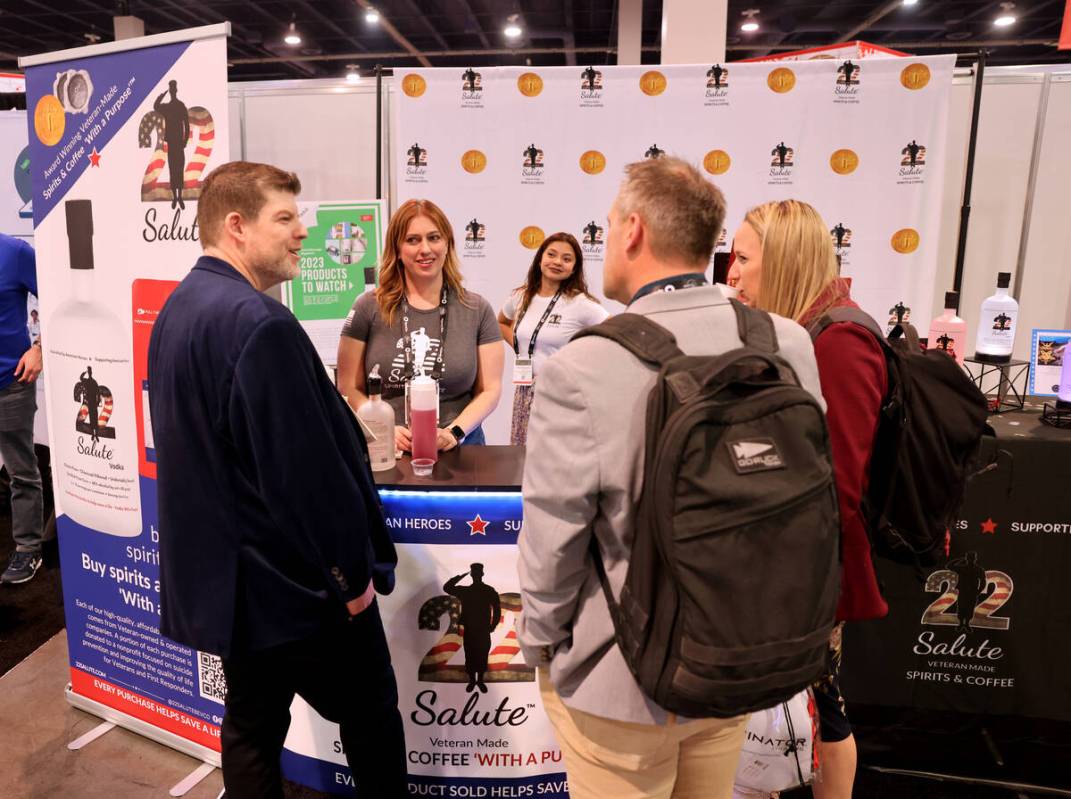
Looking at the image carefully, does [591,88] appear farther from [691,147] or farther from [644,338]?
[644,338]

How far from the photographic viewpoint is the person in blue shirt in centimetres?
300

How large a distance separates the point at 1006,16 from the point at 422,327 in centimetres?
999

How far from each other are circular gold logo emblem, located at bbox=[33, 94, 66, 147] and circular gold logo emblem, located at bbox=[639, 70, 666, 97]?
109 inches

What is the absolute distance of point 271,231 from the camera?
4.52 feet

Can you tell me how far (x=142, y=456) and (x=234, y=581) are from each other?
905mm

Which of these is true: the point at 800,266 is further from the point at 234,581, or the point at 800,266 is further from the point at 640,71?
the point at 640,71

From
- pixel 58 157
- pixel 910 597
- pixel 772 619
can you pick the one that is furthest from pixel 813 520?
pixel 58 157

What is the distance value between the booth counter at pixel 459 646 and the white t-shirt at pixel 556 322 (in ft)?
4.82

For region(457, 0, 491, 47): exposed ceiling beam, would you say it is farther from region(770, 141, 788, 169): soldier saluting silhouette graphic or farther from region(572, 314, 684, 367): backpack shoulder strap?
region(572, 314, 684, 367): backpack shoulder strap

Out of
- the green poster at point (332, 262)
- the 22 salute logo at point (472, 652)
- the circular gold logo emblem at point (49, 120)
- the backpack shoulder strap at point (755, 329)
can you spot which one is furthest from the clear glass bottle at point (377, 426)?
the green poster at point (332, 262)

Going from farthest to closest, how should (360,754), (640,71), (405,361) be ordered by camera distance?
(640,71), (405,361), (360,754)

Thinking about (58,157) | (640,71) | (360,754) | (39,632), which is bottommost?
(39,632)

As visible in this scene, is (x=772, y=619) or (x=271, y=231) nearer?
(x=772, y=619)

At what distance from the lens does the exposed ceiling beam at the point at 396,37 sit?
8658 millimetres
